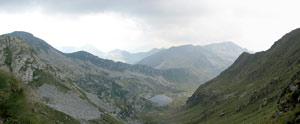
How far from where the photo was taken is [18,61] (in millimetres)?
168375

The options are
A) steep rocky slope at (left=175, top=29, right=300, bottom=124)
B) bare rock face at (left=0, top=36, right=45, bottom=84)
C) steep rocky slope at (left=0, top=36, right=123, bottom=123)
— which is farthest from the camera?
bare rock face at (left=0, top=36, right=45, bottom=84)

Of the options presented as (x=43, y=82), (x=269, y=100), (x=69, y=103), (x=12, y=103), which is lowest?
(x=69, y=103)

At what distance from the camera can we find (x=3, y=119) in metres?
32.5

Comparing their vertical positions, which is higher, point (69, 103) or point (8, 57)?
point (8, 57)

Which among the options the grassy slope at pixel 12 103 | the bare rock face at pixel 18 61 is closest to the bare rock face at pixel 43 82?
the bare rock face at pixel 18 61

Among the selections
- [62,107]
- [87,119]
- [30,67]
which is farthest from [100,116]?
[30,67]

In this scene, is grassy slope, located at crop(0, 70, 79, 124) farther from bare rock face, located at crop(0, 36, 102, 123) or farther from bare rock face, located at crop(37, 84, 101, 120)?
bare rock face, located at crop(0, 36, 102, 123)

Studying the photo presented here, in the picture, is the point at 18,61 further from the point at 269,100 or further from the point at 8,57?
the point at 269,100

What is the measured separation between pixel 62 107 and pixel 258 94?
135352 mm

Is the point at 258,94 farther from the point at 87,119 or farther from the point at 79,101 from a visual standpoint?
the point at 79,101

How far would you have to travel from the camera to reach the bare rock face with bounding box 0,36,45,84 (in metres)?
154

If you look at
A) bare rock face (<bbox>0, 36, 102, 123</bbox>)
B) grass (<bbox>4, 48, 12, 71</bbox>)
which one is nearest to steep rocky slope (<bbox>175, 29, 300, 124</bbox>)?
bare rock face (<bbox>0, 36, 102, 123</bbox>)

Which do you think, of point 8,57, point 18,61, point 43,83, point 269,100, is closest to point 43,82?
point 43,83

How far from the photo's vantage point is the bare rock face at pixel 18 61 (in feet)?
506
